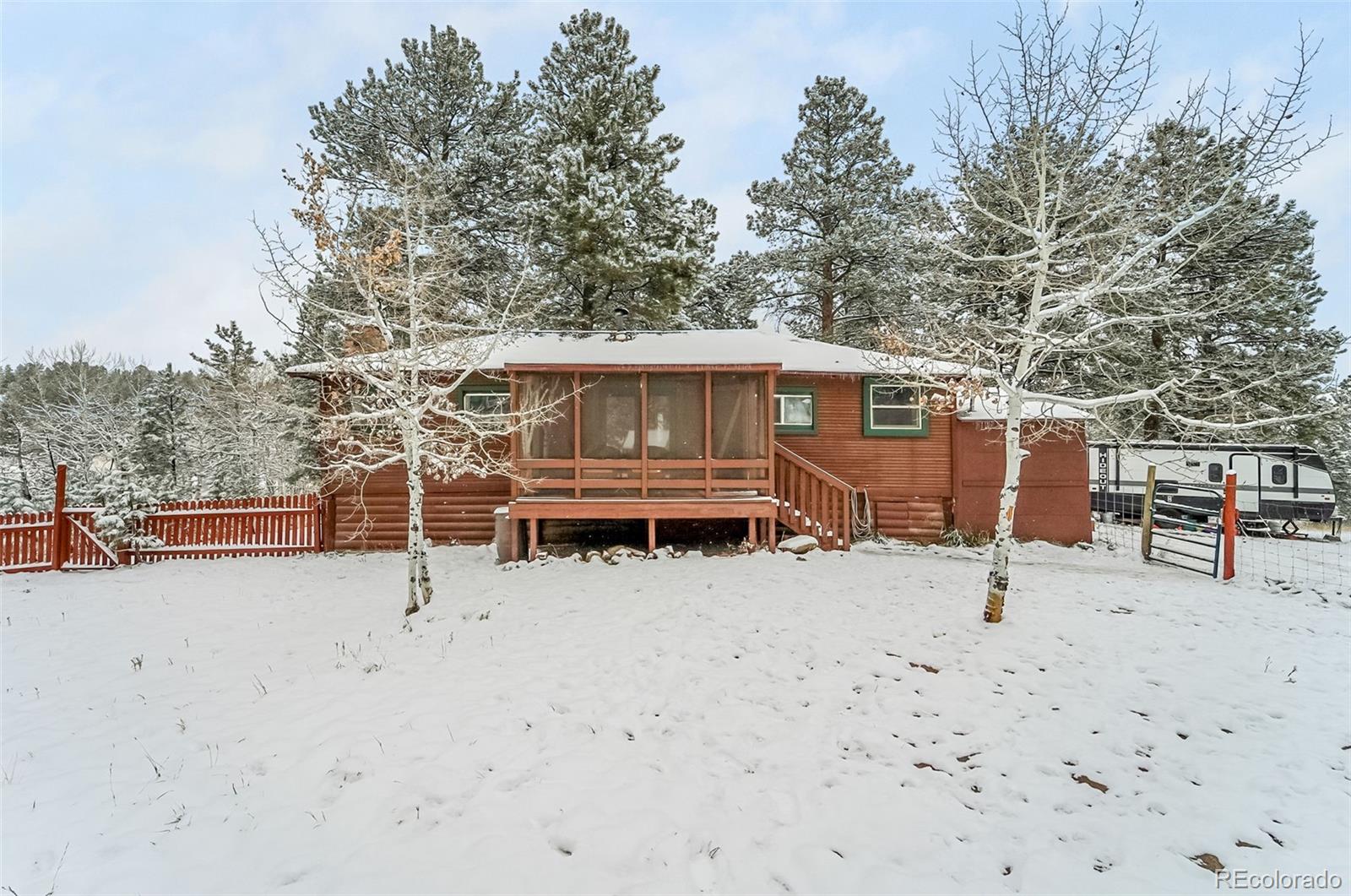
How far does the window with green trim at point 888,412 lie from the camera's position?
11.9 m

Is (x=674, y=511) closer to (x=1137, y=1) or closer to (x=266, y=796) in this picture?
(x=266, y=796)

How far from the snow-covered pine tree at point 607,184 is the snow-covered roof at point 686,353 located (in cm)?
307

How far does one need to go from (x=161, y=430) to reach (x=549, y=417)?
1601 centimetres

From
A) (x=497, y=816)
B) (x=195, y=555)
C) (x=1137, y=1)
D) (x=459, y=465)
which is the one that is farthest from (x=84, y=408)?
(x=1137, y=1)

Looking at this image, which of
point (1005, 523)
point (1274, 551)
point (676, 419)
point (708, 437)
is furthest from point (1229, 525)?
point (676, 419)

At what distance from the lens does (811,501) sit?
10.3 meters

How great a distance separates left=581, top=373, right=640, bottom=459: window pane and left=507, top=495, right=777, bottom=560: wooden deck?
3.05ft

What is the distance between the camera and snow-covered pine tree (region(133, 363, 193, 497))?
1691 cm

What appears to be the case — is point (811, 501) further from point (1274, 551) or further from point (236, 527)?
point (236, 527)

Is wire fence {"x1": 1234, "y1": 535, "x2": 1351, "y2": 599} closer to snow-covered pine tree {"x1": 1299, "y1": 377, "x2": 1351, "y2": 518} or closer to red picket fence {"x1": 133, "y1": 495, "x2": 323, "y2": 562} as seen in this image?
snow-covered pine tree {"x1": 1299, "y1": 377, "x2": 1351, "y2": 518}

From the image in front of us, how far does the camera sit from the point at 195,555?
10.9 m

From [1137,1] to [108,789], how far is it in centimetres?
1163

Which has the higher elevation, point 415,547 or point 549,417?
point 549,417

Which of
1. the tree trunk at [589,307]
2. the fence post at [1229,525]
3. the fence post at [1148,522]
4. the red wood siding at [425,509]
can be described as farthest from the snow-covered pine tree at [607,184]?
the fence post at [1229,525]
